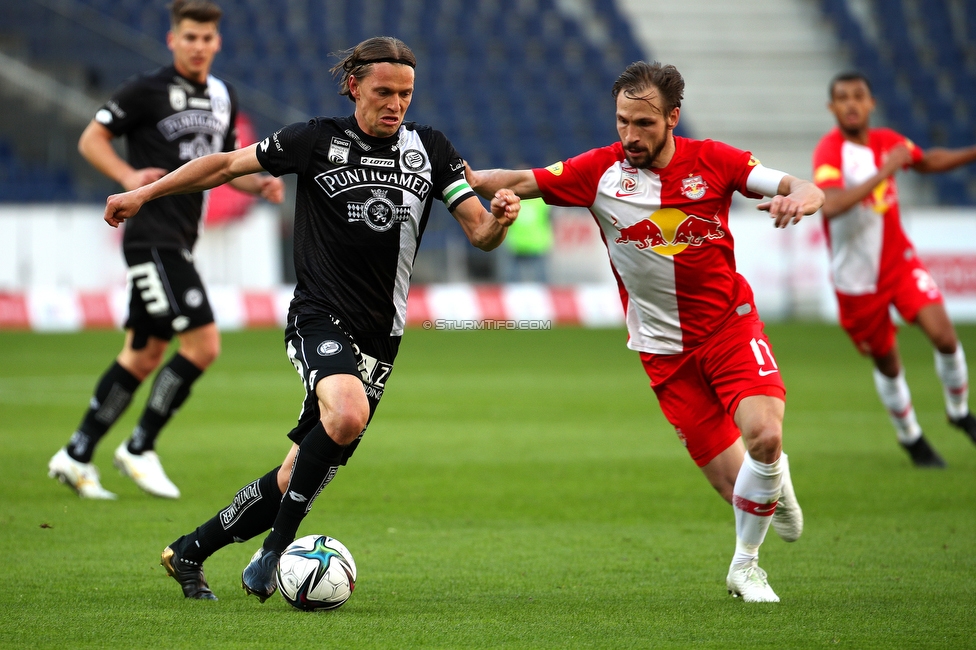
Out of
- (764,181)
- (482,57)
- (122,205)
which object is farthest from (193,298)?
(482,57)

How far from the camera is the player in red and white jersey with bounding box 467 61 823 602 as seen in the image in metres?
5.17

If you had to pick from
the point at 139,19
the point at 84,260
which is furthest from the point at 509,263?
the point at 139,19

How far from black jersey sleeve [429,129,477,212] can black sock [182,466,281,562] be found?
1288 mm

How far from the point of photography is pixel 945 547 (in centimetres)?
602

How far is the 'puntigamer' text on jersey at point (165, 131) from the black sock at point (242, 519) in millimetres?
2946

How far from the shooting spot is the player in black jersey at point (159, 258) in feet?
24.3

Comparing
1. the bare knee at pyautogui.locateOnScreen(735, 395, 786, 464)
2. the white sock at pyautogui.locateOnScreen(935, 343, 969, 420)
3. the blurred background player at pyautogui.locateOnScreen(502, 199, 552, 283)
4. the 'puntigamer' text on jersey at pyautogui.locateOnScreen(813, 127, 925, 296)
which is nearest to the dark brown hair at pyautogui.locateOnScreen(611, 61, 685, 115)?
the bare knee at pyautogui.locateOnScreen(735, 395, 786, 464)

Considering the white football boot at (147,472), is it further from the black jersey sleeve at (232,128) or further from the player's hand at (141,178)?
the black jersey sleeve at (232,128)

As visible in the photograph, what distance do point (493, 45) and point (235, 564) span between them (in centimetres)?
2296

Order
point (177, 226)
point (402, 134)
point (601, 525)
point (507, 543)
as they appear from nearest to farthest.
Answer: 1. point (402, 134)
2. point (507, 543)
3. point (601, 525)
4. point (177, 226)

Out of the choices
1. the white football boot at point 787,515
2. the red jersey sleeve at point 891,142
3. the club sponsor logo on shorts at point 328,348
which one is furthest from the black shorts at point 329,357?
the red jersey sleeve at point 891,142

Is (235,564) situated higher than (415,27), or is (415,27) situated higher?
(415,27)

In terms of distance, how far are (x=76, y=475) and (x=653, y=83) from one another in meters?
4.17

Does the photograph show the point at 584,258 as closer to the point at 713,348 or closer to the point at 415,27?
the point at 415,27
